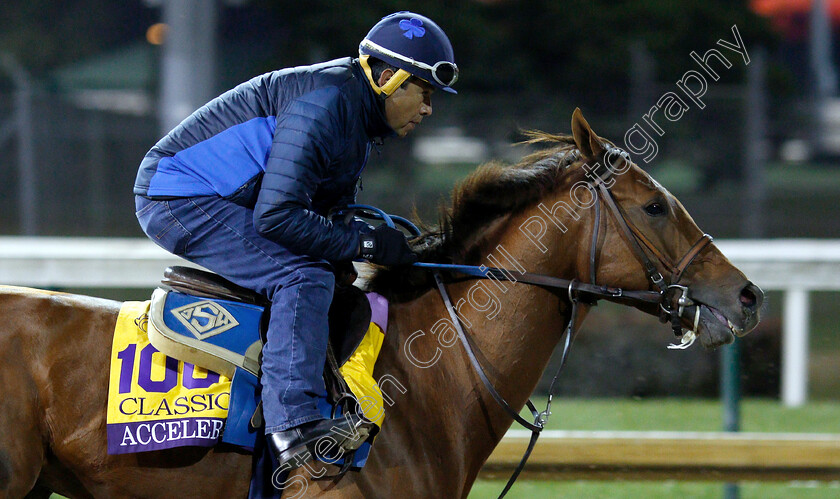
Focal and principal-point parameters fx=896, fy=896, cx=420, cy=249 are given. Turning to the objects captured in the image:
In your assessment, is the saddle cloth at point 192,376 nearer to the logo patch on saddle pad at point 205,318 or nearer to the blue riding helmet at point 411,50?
the logo patch on saddle pad at point 205,318

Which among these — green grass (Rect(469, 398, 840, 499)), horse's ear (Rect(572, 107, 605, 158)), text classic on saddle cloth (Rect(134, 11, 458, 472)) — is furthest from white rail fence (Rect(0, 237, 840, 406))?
horse's ear (Rect(572, 107, 605, 158))

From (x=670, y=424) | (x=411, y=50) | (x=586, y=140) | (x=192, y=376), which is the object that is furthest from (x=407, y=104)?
(x=670, y=424)

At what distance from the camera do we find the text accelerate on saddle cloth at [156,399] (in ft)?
8.61

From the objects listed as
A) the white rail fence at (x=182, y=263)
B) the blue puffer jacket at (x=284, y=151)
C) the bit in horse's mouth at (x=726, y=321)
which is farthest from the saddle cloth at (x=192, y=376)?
the white rail fence at (x=182, y=263)

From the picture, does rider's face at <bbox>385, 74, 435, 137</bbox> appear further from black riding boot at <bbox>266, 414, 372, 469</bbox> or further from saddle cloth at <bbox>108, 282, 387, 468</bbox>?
black riding boot at <bbox>266, 414, 372, 469</bbox>

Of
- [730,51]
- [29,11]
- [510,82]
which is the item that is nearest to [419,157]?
[510,82]

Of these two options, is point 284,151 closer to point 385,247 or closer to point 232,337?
point 385,247

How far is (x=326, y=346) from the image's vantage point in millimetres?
2695

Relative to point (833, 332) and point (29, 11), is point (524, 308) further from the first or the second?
point (29, 11)

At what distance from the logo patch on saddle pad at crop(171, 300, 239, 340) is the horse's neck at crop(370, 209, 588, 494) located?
52 centimetres

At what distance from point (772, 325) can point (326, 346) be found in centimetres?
546

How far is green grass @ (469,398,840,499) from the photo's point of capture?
5.12 m

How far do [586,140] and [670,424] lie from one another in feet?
12.6

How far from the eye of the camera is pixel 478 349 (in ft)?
9.81
